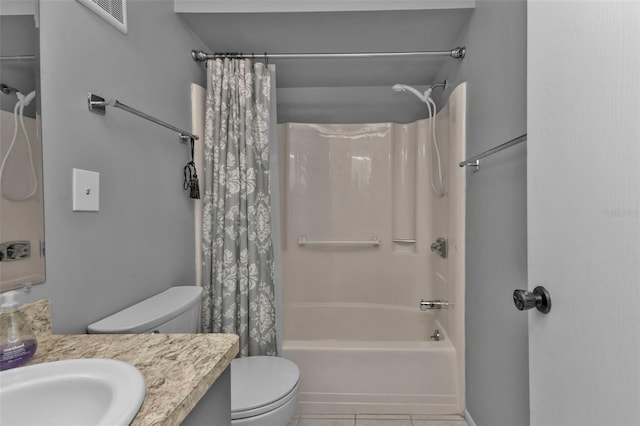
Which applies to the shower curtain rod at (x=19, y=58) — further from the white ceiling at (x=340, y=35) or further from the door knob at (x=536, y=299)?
the door knob at (x=536, y=299)

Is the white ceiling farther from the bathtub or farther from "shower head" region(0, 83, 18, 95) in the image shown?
the bathtub

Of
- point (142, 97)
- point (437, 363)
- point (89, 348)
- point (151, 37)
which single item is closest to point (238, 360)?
point (89, 348)

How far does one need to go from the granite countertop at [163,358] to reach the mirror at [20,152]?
20 cm

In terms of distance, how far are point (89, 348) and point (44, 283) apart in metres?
0.27

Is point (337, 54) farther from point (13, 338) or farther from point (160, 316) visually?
point (13, 338)

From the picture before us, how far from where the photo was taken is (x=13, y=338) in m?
0.70

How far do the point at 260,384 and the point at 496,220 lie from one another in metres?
1.20

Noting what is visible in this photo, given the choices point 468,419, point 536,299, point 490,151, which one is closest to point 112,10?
point 490,151

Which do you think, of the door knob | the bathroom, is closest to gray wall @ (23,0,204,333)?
the bathroom

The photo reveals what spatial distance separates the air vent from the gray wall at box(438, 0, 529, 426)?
1.44 metres

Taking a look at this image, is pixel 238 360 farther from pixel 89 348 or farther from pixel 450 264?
pixel 450 264

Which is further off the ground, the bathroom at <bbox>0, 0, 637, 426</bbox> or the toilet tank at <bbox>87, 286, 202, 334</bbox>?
the bathroom at <bbox>0, 0, 637, 426</bbox>

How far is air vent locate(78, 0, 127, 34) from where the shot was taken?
1.08m

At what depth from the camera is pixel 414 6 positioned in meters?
1.60
